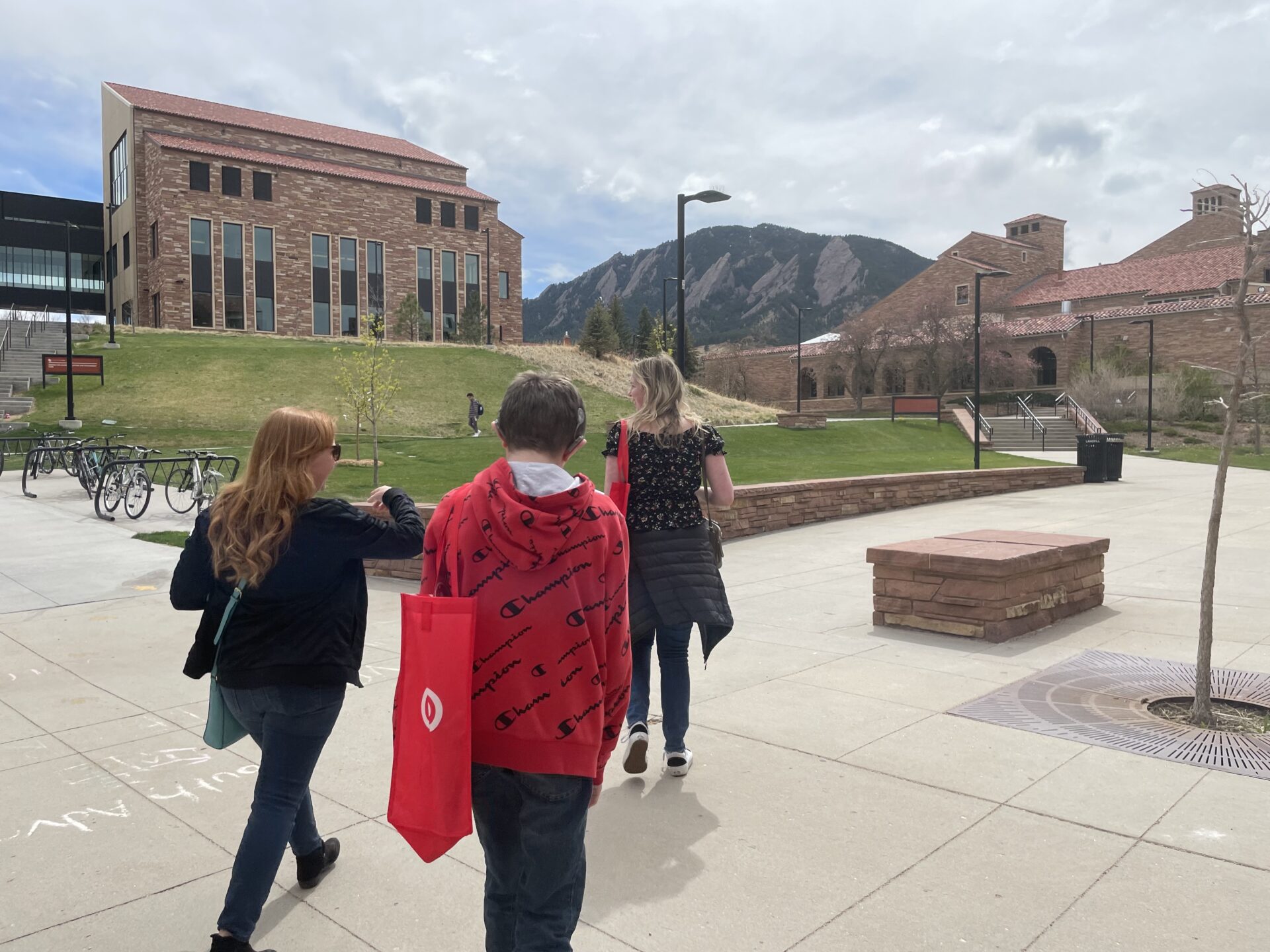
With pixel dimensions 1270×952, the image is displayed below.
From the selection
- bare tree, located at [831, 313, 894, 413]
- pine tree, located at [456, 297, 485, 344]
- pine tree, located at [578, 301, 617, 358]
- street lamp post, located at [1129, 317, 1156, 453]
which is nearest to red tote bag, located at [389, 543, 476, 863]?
street lamp post, located at [1129, 317, 1156, 453]

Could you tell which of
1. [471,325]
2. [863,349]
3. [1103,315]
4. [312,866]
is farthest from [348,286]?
[312,866]

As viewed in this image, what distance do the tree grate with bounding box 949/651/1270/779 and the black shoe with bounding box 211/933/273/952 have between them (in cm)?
365

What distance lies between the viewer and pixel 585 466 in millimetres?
20891

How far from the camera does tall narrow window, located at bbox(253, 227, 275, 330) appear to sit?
55156mm

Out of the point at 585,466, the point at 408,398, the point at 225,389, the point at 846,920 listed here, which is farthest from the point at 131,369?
the point at 846,920

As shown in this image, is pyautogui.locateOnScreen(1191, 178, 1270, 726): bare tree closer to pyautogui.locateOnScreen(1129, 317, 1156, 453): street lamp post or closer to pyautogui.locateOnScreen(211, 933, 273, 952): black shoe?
pyautogui.locateOnScreen(211, 933, 273, 952): black shoe

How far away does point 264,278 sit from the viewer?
55.6m

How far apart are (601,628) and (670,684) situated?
2.08m

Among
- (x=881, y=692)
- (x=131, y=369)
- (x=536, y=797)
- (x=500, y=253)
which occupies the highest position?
(x=500, y=253)

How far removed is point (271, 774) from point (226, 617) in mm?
478

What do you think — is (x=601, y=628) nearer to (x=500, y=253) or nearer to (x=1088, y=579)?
(x=1088, y=579)

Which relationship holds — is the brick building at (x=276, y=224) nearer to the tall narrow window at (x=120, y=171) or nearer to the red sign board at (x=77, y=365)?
the tall narrow window at (x=120, y=171)

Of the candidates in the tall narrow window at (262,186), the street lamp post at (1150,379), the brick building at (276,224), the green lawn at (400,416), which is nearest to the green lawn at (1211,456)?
the street lamp post at (1150,379)

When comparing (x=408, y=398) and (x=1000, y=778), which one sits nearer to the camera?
(x=1000, y=778)
